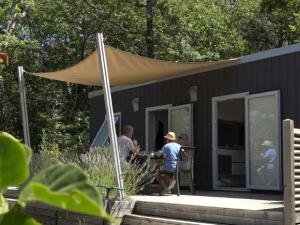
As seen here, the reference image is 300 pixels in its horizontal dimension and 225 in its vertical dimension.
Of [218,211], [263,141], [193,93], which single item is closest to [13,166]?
[218,211]

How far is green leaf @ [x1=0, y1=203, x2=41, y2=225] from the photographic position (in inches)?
25.6

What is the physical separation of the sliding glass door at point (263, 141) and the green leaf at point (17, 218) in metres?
7.63

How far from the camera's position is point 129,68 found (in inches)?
347

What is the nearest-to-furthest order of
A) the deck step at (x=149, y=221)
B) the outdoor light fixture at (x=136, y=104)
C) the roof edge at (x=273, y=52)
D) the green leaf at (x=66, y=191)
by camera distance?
the green leaf at (x=66, y=191) → the deck step at (x=149, y=221) → the roof edge at (x=273, y=52) → the outdoor light fixture at (x=136, y=104)

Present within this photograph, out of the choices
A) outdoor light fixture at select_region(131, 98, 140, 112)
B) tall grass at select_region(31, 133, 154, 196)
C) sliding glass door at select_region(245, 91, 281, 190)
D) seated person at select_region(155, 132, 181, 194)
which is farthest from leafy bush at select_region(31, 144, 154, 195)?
outdoor light fixture at select_region(131, 98, 140, 112)

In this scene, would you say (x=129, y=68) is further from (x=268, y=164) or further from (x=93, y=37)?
(x=93, y=37)

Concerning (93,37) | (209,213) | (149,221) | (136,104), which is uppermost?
(93,37)

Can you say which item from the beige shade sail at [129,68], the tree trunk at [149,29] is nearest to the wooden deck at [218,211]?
the beige shade sail at [129,68]

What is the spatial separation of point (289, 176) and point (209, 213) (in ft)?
3.97

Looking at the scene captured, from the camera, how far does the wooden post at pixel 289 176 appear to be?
5.18 m

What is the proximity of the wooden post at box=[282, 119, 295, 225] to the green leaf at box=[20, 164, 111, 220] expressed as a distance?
485cm

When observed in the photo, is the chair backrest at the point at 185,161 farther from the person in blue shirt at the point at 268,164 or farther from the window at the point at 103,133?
the window at the point at 103,133

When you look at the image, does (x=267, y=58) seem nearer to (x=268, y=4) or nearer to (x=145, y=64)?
(x=145, y=64)

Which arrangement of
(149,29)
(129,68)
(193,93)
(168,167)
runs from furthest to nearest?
(149,29), (193,93), (129,68), (168,167)
